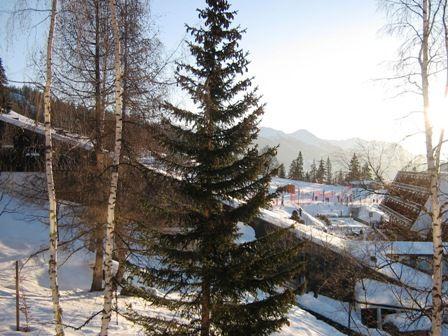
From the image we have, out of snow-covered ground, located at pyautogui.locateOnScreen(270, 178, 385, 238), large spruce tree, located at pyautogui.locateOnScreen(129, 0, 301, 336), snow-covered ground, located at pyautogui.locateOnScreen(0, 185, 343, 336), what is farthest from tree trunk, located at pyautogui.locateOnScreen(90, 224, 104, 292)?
snow-covered ground, located at pyautogui.locateOnScreen(270, 178, 385, 238)

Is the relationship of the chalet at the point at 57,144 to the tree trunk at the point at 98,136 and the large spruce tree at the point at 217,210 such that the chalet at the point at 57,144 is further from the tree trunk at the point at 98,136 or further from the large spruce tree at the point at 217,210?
the large spruce tree at the point at 217,210

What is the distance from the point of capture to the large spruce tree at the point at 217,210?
25.5 feet

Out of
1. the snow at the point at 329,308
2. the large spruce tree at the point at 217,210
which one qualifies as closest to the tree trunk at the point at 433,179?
the large spruce tree at the point at 217,210

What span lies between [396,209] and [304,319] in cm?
1735

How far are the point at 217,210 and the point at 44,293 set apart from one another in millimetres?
9471

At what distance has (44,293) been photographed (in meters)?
14.0

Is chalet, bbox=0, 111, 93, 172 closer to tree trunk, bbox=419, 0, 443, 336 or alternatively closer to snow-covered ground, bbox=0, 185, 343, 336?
snow-covered ground, bbox=0, 185, 343, 336

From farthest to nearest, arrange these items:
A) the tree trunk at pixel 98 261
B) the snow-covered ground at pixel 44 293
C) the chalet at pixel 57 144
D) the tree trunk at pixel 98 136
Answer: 1. the tree trunk at pixel 98 261
2. the tree trunk at pixel 98 136
3. the snow-covered ground at pixel 44 293
4. the chalet at pixel 57 144

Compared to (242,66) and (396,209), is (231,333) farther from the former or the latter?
(396,209)

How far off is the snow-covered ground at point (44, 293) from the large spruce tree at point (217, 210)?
209cm

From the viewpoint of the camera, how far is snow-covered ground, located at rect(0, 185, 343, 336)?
1068 cm

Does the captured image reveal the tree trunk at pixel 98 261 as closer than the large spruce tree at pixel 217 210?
No

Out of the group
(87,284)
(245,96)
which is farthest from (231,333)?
(87,284)

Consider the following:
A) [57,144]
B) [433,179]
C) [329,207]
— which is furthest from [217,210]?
[329,207]
